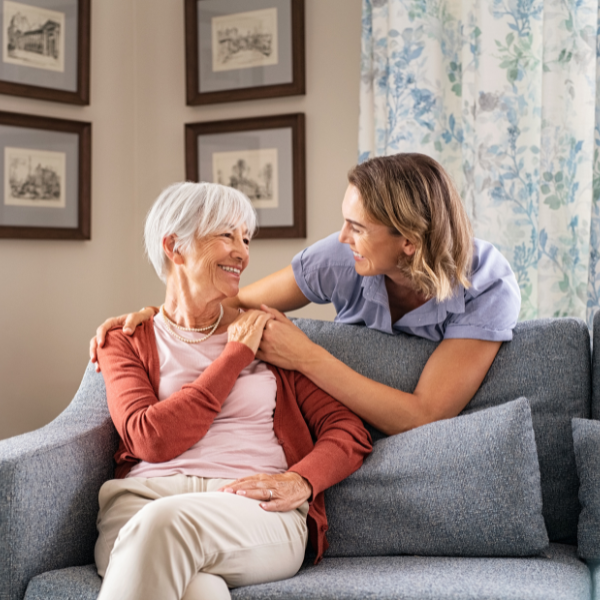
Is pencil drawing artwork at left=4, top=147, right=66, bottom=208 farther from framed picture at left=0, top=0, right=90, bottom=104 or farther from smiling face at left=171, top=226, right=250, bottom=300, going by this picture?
smiling face at left=171, top=226, right=250, bottom=300

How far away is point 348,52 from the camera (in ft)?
9.28

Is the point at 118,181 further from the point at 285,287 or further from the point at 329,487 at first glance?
the point at 329,487

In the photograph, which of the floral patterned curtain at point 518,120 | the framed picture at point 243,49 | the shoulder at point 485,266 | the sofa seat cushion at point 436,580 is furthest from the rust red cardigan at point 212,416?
the framed picture at point 243,49

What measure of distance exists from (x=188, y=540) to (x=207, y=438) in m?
0.32

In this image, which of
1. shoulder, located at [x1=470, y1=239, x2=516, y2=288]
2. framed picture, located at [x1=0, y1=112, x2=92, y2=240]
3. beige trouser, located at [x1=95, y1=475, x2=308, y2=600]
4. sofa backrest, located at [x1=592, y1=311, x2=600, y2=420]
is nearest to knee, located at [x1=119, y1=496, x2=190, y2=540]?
beige trouser, located at [x1=95, y1=475, x2=308, y2=600]

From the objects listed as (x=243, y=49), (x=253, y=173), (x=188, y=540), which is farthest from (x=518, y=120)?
(x=188, y=540)

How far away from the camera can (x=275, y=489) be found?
141 centimetres

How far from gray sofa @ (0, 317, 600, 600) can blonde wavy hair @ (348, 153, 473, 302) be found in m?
0.22

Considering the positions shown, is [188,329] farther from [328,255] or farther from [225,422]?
[328,255]

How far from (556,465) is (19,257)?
7.03 feet

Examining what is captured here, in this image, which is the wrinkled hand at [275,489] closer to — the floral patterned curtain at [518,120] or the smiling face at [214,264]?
the smiling face at [214,264]

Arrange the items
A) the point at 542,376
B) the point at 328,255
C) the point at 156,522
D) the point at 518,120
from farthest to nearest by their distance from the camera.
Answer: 1. the point at 518,120
2. the point at 328,255
3. the point at 542,376
4. the point at 156,522

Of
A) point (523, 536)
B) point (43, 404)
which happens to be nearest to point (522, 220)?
point (523, 536)

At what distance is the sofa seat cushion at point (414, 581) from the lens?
1254 millimetres
